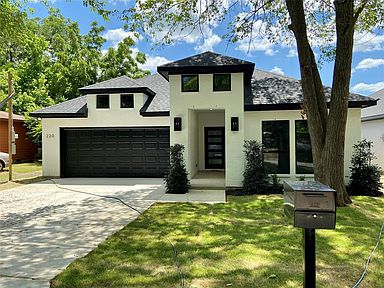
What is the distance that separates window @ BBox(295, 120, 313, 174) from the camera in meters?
11.6

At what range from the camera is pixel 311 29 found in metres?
11.7

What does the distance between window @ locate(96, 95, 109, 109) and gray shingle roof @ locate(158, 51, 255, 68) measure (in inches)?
191

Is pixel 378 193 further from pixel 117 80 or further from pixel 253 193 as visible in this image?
pixel 117 80

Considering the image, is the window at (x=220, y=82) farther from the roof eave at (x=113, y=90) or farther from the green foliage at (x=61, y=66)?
the green foliage at (x=61, y=66)

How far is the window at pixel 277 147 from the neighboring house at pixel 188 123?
0.04m

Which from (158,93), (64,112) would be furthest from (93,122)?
(158,93)

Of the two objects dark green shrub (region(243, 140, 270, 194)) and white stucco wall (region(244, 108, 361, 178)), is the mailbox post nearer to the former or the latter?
dark green shrub (region(243, 140, 270, 194))

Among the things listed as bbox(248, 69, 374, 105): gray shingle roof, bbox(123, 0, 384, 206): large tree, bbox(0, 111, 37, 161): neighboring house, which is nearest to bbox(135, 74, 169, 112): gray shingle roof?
bbox(123, 0, 384, 206): large tree

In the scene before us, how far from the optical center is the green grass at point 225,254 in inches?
156

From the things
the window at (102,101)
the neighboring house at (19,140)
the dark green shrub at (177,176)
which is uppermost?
the window at (102,101)

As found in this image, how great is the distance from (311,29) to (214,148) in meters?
7.36

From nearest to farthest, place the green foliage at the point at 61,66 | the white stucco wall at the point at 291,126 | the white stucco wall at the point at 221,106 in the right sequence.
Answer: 1. the white stucco wall at the point at 291,126
2. the white stucco wall at the point at 221,106
3. the green foliage at the point at 61,66

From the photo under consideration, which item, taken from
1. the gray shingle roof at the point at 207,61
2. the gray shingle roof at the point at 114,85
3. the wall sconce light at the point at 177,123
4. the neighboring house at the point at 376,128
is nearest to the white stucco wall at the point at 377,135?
the neighboring house at the point at 376,128

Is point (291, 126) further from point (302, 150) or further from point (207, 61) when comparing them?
point (207, 61)
